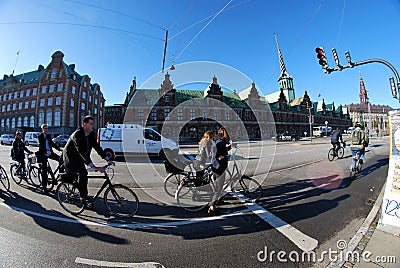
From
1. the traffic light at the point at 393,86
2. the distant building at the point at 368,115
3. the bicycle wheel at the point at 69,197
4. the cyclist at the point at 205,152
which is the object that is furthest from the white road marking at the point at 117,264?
the distant building at the point at 368,115

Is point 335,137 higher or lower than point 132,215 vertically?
higher

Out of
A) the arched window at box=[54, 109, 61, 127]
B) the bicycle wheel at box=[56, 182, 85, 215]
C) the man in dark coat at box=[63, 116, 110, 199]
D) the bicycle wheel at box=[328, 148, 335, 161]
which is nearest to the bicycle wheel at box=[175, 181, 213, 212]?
the man in dark coat at box=[63, 116, 110, 199]

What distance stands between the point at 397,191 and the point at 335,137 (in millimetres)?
9021

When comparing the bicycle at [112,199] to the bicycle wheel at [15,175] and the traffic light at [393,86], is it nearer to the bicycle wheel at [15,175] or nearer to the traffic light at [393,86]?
the bicycle wheel at [15,175]

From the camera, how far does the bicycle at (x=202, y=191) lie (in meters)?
4.43

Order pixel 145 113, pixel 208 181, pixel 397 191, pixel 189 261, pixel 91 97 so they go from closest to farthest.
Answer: pixel 189 261 < pixel 397 191 < pixel 208 181 < pixel 91 97 < pixel 145 113

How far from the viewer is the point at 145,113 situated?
33.1 meters

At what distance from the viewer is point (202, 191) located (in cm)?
496

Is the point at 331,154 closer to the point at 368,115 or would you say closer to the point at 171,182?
the point at 171,182

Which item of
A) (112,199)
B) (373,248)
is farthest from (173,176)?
(373,248)

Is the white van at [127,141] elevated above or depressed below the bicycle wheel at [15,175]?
above

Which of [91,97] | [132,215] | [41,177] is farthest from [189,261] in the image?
[91,97]

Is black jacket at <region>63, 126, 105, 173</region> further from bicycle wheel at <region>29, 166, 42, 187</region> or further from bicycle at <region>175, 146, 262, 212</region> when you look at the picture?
bicycle wheel at <region>29, 166, 42, 187</region>

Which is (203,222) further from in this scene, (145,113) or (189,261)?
(145,113)
